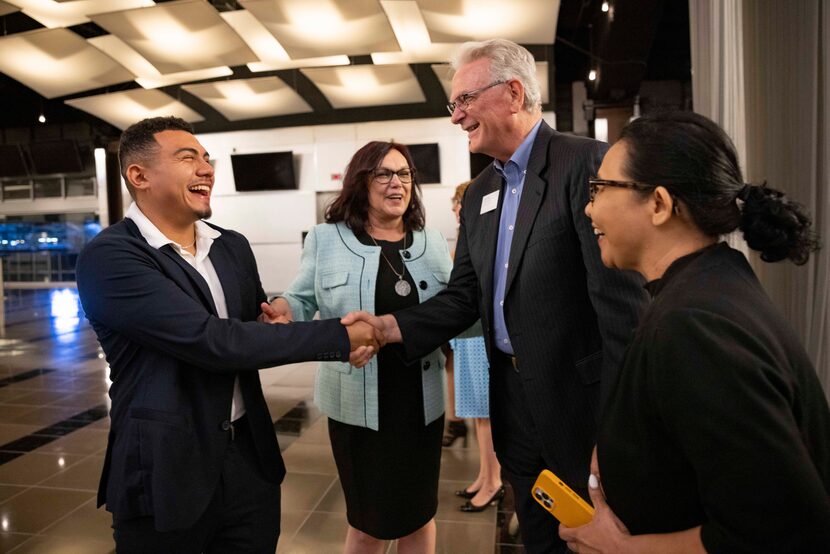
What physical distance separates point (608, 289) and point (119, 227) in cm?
127

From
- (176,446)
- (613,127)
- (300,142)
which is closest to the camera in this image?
(176,446)

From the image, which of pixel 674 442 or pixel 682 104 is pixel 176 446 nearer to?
pixel 674 442

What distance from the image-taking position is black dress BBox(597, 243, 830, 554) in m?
0.75

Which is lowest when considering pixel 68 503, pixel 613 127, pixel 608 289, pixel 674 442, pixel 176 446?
pixel 68 503

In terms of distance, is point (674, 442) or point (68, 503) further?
point (68, 503)

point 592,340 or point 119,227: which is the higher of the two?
point 119,227

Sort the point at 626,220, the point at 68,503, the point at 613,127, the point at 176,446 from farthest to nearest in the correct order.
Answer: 1. the point at 613,127
2. the point at 68,503
3. the point at 176,446
4. the point at 626,220

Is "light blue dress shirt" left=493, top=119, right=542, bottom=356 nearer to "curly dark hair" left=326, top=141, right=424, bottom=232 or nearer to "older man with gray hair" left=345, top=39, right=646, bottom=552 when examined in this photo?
"older man with gray hair" left=345, top=39, right=646, bottom=552

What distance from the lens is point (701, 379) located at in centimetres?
79

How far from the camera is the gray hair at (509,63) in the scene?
1.75 meters

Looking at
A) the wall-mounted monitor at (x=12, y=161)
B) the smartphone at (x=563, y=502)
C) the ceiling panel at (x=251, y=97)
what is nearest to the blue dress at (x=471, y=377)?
the smartphone at (x=563, y=502)

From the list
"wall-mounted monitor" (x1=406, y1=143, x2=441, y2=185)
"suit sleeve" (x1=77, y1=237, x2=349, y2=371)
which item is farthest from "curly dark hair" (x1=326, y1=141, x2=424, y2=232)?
"wall-mounted monitor" (x1=406, y1=143, x2=441, y2=185)

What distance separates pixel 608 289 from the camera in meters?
1.46

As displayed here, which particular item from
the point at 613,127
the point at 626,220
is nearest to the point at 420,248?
the point at 626,220
